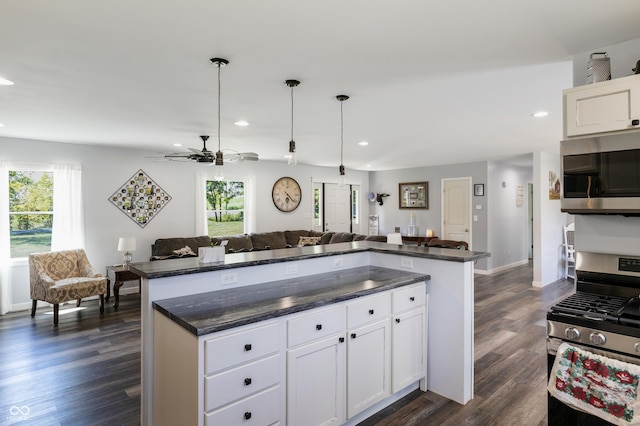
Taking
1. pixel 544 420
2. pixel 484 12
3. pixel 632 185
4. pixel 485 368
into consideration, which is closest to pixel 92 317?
pixel 485 368

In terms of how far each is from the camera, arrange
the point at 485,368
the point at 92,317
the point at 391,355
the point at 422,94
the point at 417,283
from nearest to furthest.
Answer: the point at 391,355 < the point at 417,283 < the point at 422,94 < the point at 485,368 < the point at 92,317

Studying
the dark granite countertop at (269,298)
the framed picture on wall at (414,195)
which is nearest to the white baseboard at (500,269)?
the framed picture on wall at (414,195)

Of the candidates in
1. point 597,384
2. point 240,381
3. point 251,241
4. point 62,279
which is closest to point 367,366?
point 240,381

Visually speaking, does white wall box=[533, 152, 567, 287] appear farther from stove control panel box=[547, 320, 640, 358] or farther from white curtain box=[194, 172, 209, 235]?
white curtain box=[194, 172, 209, 235]

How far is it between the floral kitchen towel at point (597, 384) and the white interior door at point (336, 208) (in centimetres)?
735

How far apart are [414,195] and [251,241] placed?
166 inches

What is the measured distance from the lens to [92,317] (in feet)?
15.8

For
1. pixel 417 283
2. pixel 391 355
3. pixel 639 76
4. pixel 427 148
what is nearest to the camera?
pixel 639 76

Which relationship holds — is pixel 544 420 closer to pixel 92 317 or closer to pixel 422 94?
pixel 422 94

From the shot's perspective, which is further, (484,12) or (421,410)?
(421,410)

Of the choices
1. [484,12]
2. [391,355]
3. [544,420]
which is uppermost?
[484,12]

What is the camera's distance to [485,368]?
3.27 m

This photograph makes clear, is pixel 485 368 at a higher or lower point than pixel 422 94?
lower

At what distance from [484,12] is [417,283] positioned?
186 centimetres
